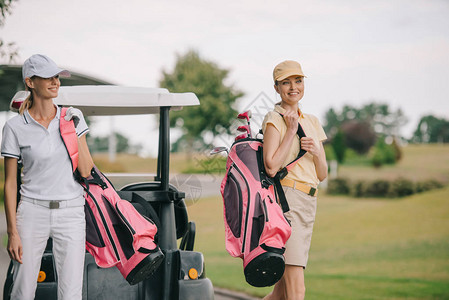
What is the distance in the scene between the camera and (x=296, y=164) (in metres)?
3.10

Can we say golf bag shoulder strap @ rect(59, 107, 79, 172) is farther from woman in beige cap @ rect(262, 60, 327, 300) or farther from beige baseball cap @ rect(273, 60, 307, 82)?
beige baseball cap @ rect(273, 60, 307, 82)

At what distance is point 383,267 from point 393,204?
6.75 metres

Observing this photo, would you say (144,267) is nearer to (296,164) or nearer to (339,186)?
(296,164)

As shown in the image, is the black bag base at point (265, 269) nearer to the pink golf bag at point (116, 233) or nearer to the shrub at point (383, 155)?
the pink golf bag at point (116, 233)

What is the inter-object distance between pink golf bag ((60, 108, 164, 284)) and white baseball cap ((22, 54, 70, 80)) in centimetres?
60

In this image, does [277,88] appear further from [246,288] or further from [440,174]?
[440,174]

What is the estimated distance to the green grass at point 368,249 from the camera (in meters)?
8.98

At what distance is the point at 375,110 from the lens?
33.4m

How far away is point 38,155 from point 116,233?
63cm

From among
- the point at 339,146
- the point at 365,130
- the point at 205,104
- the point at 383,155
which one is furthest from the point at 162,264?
the point at 205,104

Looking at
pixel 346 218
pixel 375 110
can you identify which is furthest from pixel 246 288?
pixel 375 110

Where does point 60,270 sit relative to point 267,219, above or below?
below

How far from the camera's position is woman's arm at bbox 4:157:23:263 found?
8.86ft

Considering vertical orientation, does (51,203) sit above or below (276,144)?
below
